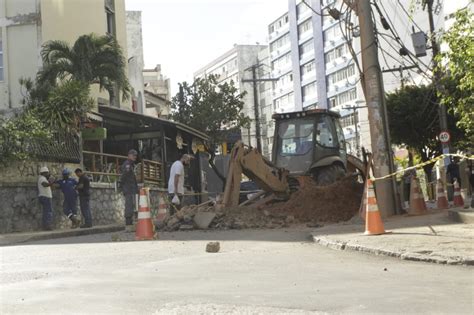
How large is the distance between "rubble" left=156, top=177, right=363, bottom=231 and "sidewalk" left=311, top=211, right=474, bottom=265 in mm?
1938

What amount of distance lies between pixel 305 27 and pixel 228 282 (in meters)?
87.4

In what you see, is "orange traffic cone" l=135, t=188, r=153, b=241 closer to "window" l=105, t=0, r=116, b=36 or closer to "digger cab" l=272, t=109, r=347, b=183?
"digger cab" l=272, t=109, r=347, b=183

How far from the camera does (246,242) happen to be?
10227mm

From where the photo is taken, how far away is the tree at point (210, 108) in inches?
1468

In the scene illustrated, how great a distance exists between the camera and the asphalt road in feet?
16.9

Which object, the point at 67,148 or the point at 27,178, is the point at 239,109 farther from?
the point at 27,178

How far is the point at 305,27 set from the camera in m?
90.7

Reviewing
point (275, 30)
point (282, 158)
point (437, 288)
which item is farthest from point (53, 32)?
point (275, 30)

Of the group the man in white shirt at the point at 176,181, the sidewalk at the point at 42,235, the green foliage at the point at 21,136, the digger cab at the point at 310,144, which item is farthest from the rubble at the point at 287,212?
the green foliage at the point at 21,136

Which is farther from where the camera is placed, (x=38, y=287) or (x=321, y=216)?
(x=321, y=216)

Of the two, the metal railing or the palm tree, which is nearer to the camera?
the metal railing

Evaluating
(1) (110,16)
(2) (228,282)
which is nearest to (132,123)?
(1) (110,16)

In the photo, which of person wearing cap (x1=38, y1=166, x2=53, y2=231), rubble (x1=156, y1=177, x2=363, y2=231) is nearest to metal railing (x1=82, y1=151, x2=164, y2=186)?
person wearing cap (x1=38, y1=166, x2=53, y2=231)

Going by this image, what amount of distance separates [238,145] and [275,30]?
90.4 meters
